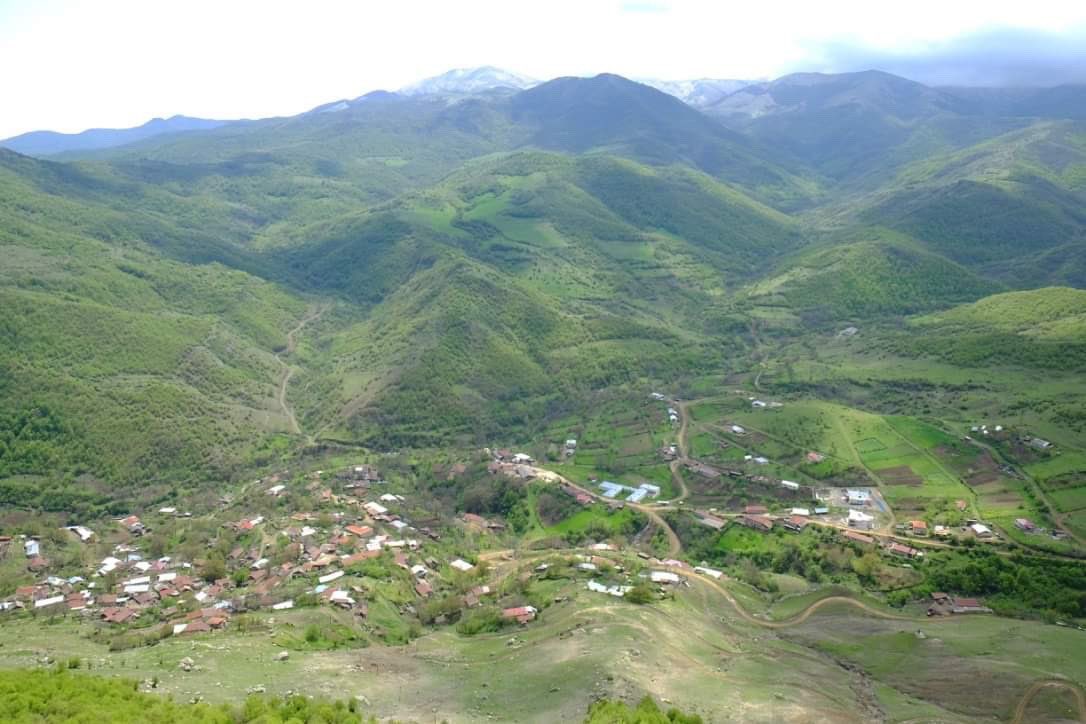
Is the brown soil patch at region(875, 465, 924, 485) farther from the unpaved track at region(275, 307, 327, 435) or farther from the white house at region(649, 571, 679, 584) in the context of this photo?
the unpaved track at region(275, 307, 327, 435)

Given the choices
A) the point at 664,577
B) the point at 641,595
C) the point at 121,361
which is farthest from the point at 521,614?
the point at 121,361

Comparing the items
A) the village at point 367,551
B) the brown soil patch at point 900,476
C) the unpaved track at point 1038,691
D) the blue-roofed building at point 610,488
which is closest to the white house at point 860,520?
the village at point 367,551

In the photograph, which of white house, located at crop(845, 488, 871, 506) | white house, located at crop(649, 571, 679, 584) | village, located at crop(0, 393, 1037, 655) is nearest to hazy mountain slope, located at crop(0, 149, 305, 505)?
village, located at crop(0, 393, 1037, 655)

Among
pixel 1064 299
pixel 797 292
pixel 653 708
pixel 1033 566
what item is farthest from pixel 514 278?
pixel 653 708

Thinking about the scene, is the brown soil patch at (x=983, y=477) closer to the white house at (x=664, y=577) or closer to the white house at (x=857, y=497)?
the white house at (x=857, y=497)

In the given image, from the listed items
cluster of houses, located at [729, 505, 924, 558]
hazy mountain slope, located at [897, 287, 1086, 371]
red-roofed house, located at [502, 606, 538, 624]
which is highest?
hazy mountain slope, located at [897, 287, 1086, 371]

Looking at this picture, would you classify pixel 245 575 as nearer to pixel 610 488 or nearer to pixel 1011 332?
pixel 610 488
